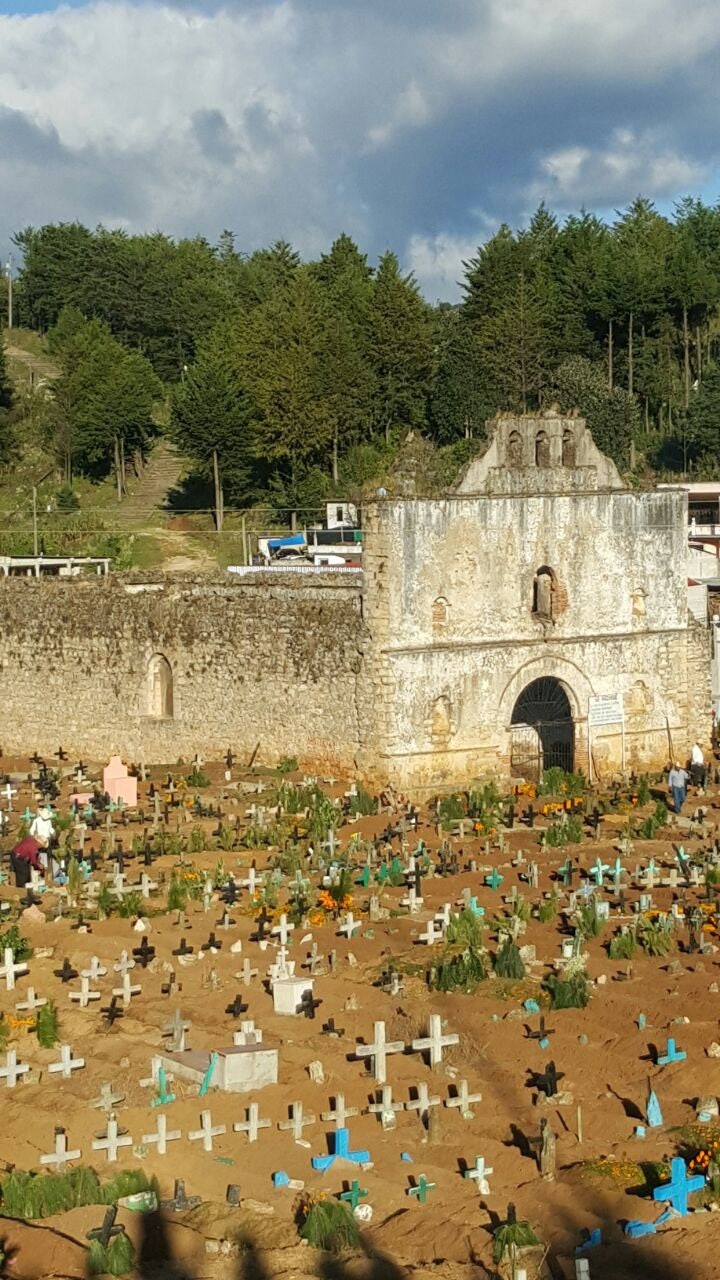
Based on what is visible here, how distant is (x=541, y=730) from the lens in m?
35.3

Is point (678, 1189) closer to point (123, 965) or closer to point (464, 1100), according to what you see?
point (464, 1100)

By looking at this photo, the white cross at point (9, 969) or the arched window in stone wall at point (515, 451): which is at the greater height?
the arched window in stone wall at point (515, 451)

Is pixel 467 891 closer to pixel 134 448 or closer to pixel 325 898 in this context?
pixel 325 898

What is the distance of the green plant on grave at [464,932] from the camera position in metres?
23.6

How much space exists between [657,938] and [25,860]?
9.30m

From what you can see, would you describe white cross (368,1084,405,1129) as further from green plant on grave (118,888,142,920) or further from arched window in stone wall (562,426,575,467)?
arched window in stone wall (562,426,575,467)

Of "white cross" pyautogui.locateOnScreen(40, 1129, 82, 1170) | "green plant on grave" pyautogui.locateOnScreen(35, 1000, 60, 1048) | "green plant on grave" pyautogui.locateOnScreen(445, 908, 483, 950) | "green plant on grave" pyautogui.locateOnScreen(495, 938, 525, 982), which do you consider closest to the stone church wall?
"green plant on grave" pyautogui.locateOnScreen(445, 908, 483, 950)

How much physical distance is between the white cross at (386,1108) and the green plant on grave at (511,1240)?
2.67m

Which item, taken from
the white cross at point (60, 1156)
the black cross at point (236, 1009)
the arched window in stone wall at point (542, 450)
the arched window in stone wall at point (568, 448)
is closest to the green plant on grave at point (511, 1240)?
the white cross at point (60, 1156)

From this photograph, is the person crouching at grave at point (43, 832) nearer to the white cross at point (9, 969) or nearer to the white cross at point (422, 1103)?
the white cross at point (9, 969)

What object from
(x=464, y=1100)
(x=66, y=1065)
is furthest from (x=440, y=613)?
(x=464, y=1100)

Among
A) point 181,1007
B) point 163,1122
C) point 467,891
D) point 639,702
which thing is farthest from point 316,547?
point 163,1122

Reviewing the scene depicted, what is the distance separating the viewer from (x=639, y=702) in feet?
116

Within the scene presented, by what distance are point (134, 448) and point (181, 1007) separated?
179 ft
